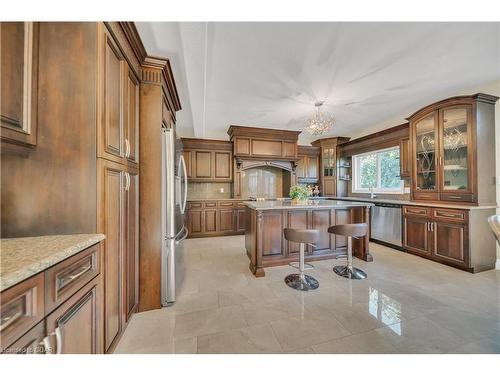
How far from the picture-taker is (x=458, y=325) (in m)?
1.59

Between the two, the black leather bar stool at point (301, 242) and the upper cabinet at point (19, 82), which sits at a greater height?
the upper cabinet at point (19, 82)

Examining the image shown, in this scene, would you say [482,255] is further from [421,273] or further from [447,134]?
[447,134]

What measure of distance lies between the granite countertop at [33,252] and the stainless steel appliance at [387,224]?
429 centimetres

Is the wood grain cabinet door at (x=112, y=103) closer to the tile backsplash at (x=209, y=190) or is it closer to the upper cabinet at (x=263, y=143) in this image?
the upper cabinet at (x=263, y=143)

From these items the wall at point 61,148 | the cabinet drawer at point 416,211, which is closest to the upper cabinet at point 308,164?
the cabinet drawer at point 416,211

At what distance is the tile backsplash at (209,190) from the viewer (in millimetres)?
4965

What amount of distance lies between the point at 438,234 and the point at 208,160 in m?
4.59

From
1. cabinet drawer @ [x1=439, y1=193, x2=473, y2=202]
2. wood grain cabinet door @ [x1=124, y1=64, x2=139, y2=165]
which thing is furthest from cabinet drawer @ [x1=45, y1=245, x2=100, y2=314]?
cabinet drawer @ [x1=439, y1=193, x2=473, y2=202]

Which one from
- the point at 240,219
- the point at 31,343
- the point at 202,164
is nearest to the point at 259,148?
the point at 202,164

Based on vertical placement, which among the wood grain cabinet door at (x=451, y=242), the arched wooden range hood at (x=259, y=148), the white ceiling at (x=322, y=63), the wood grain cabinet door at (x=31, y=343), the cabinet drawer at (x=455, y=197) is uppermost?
the white ceiling at (x=322, y=63)

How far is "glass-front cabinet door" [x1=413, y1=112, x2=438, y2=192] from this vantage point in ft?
10.3

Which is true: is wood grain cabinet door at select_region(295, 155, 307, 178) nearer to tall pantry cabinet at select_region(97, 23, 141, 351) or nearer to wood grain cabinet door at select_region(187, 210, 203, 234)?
wood grain cabinet door at select_region(187, 210, 203, 234)

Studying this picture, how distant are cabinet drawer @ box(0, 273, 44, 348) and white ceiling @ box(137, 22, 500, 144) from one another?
2.03m
